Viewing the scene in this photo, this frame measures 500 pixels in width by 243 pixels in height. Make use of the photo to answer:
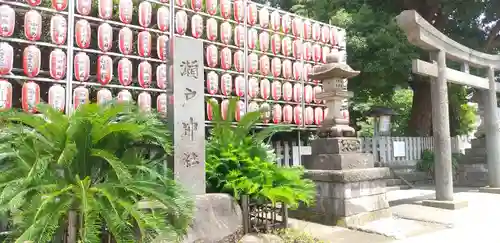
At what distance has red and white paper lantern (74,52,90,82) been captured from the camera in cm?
784

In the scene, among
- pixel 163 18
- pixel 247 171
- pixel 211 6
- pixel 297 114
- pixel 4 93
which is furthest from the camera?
pixel 297 114

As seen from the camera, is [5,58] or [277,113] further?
[277,113]

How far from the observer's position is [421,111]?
17469 millimetres

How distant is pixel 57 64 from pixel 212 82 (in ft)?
12.5

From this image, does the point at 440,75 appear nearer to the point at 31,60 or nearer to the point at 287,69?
the point at 287,69

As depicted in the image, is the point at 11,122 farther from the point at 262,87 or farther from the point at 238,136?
the point at 262,87

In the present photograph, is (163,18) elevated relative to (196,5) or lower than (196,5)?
lower

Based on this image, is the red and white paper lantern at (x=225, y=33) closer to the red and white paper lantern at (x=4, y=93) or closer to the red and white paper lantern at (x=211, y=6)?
the red and white paper lantern at (x=211, y=6)

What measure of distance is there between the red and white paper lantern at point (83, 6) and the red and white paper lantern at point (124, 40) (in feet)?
2.60

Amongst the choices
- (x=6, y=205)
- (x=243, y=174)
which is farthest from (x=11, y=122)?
(x=243, y=174)

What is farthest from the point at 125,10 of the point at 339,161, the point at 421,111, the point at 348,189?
the point at 421,111

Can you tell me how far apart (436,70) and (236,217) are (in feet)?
21.3

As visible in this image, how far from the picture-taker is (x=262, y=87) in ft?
37.3

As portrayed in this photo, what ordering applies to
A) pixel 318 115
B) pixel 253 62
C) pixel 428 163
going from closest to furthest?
pixel 253 62
pixel 318 115
pixel 428 163
